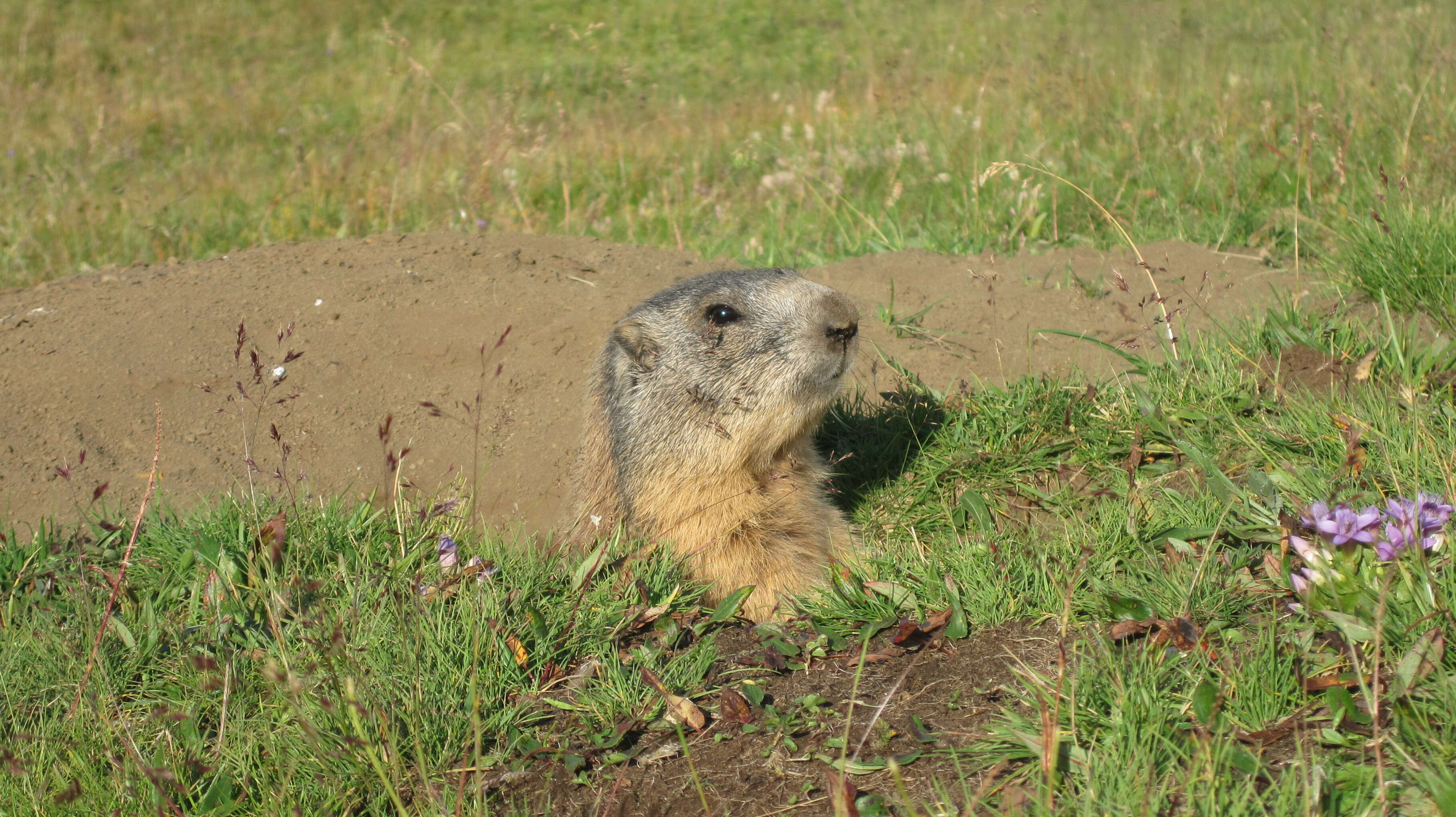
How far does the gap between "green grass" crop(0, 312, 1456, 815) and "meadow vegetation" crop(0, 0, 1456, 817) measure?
0.01 metres

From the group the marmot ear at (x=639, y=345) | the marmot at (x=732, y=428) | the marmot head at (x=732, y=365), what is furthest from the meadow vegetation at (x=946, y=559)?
the marmot ear at (x=639, y=345)

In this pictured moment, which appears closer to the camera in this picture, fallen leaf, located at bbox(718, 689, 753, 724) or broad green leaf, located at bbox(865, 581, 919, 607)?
fallen leaf, located at bbox(718, 689, 753, 724)

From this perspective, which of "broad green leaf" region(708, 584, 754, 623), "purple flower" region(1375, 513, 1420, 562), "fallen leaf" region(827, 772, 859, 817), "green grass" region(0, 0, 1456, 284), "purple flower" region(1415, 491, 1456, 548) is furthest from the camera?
"green grass" region(0, 0, 1456, 284)

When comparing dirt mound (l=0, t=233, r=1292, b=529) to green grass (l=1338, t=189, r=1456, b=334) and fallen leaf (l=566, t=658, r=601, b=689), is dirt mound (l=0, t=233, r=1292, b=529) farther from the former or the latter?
fallen leaf (l=566, t=658, r=601, b=689)

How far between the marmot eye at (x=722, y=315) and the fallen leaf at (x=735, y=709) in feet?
5.03

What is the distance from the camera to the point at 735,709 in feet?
9.29

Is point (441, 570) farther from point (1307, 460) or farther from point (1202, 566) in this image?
point (1307, 460)

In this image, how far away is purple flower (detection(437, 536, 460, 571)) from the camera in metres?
3.49

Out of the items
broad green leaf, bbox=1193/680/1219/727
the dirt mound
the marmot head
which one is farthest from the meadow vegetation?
the marmot head

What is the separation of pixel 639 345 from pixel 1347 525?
8.23 ft

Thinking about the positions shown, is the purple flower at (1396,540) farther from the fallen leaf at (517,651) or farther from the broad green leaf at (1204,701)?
the fallen leaf at (517,651)

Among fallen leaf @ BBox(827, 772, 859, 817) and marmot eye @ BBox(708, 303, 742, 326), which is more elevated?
marmot eye @ BBox(708, 303, 742, 326)

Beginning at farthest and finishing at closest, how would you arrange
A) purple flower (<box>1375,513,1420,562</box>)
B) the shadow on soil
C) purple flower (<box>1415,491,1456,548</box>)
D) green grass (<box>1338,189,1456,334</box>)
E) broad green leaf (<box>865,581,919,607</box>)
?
the shadow on soil, green grass (<box>1338,189,1456,334</box>), broad green leaf (<box>865,581,919,607</box>), purple flower (<box>1415,491,1456,548</box>), purple flower (<box>1375,513,1420,562</box>)

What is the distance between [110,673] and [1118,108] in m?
7.54
